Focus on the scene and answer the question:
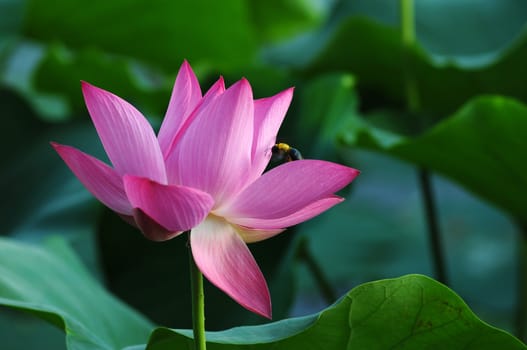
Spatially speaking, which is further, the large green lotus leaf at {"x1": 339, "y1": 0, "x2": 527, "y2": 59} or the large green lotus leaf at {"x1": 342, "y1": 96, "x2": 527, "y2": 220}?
the large green lotus leaf at {"x1": 339, "y1": 0, "x2": 527, "y2": 59}

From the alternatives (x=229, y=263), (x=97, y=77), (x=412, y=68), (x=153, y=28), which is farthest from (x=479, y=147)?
(x=153, y=28)

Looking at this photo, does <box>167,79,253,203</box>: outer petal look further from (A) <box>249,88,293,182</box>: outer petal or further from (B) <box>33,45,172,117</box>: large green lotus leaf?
(B) <box>33,45,172,117</box>: large green lotus leaf

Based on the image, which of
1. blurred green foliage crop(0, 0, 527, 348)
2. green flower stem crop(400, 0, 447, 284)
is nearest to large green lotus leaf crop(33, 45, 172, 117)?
blurred green foliage crop(0, 0, 527, 348)

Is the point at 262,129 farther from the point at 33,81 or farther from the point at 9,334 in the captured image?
the point at 9,334

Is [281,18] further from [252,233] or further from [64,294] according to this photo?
[252,233]

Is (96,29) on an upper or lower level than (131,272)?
upper

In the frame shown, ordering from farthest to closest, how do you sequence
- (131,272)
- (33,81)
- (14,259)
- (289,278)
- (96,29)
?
(96,29), (33,81), (131,272), (289,278), (14,259)

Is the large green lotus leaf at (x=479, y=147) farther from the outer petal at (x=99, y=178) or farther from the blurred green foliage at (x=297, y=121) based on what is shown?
the outer petal at (x=99, y=178)

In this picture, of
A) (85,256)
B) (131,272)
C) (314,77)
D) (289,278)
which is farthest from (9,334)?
(289,278)
